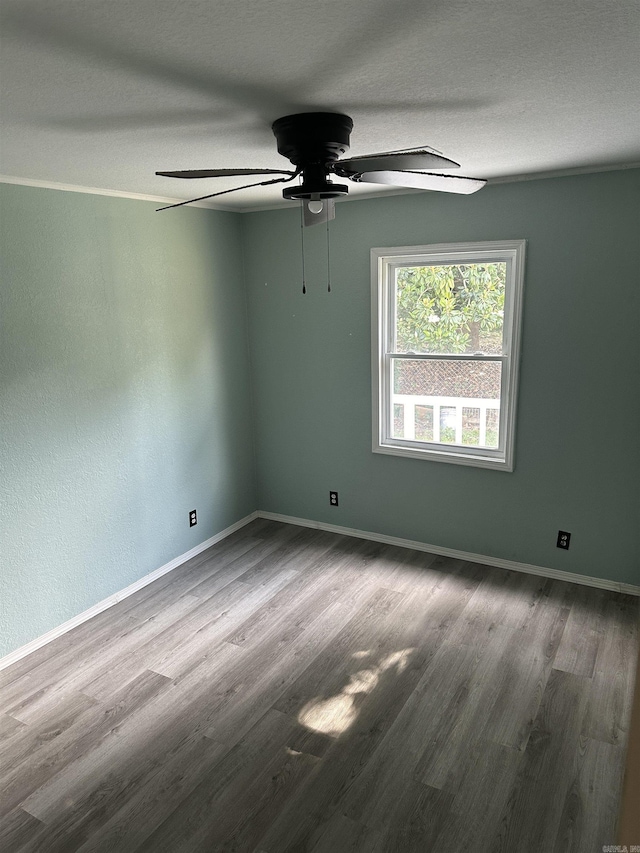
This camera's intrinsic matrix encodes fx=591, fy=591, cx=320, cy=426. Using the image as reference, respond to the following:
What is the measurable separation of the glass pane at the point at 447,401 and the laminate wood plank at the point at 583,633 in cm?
111

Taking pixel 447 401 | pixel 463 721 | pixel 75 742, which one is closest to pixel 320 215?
pixel 447 401

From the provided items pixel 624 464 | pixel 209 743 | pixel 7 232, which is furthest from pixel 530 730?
pixel 7 232

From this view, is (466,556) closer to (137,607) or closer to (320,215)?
(137,607)

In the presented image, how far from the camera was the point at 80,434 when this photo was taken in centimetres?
348

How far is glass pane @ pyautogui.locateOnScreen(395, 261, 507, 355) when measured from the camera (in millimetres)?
3836

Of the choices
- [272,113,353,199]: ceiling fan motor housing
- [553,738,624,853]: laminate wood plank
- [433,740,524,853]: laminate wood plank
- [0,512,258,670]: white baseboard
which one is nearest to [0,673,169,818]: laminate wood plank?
[0,512,258,670]: white baseboard

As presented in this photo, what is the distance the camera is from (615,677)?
293 cm

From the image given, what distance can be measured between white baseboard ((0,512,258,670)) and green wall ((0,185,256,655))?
1.6 inches

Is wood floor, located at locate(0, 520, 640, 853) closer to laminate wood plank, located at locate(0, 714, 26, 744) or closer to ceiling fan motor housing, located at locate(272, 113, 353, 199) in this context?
laminate wood plank, located at locate(0, 714, 26, 744)

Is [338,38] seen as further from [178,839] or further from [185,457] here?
[185,457]

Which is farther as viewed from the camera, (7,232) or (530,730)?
(7,232)

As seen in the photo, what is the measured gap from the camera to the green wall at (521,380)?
345 centimetres

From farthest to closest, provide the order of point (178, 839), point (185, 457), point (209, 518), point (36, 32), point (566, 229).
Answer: point (209, 518) < point (185, 457) < point (566, 229) < point (178, 839) < point (36, 32)

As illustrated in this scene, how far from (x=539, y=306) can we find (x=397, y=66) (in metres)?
2.31
